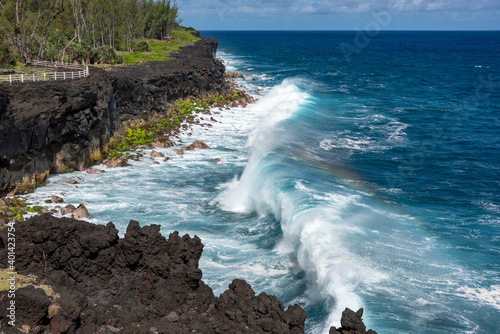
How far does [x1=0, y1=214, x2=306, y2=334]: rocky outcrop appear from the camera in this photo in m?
15.7

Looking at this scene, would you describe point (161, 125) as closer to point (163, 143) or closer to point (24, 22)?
point (163, 143)

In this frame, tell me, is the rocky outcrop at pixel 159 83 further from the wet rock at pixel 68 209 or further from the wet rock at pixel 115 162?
the wet rock at pixel 68 209

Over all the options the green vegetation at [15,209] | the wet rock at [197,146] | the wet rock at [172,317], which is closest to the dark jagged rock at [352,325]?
the wet rock at [172,317]

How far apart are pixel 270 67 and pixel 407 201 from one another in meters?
101

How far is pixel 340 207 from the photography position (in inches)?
1236

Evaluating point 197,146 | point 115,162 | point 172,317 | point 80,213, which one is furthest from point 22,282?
point 197,146

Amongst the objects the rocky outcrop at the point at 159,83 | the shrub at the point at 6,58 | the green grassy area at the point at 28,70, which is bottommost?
the rocky outcrop at the point at 159,83

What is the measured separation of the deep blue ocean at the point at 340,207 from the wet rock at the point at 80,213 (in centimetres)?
102

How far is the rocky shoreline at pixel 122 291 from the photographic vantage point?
15.6 metres

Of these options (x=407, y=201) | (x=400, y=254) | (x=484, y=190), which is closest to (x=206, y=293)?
(x=400, y=254)

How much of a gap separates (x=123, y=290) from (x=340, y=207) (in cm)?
1686

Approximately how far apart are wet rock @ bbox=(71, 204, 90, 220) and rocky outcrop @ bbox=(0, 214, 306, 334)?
9.77 meters

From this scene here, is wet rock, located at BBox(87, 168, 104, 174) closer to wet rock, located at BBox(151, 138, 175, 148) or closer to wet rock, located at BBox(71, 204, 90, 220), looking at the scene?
wet rock, located at BBox(151, 138, 175, 148)

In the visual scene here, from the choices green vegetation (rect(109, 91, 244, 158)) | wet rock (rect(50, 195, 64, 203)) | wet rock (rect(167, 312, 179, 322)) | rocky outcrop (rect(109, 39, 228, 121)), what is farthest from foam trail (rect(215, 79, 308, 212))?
wet rock (rect(167, 312, 179, 322))
